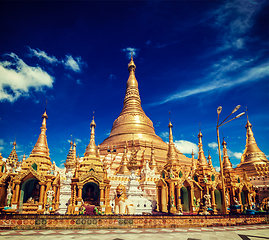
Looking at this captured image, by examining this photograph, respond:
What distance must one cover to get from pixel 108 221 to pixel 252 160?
124 feet

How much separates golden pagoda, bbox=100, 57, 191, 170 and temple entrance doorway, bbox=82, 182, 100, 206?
18849mm

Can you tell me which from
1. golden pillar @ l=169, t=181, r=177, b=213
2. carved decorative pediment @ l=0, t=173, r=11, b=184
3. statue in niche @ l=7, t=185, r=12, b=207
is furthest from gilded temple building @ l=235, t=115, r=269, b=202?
carved decorative pediment @ l=0, t=173, r=11, b=184

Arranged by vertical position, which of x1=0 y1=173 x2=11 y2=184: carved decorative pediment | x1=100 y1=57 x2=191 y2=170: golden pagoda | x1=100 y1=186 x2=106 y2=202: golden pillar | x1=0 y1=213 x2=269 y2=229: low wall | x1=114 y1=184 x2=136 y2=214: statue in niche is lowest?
x1=0 y1=213 x2=269 y2=229: low wall

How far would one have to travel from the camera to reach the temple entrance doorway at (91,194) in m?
20.4

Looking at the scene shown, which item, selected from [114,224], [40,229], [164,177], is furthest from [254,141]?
[40,229]

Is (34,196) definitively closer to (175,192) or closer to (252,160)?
(175,192)

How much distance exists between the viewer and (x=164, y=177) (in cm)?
2492

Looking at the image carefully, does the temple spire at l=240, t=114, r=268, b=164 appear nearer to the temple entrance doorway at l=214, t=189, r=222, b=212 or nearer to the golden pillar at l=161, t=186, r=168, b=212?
the temple entrance doorway at l=214, t=189, r=222, b=212

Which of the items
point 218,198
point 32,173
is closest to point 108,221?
point 32,173

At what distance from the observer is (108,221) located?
12.8 metres

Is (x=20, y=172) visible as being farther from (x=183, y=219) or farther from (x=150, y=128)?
(x=150, y=128)

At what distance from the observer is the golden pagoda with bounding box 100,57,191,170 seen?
150 ft

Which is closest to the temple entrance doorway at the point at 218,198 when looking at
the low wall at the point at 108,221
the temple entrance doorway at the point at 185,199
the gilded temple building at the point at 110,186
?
the gilded temple building at the point at 110,186

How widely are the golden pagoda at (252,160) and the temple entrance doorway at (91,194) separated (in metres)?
31.3
